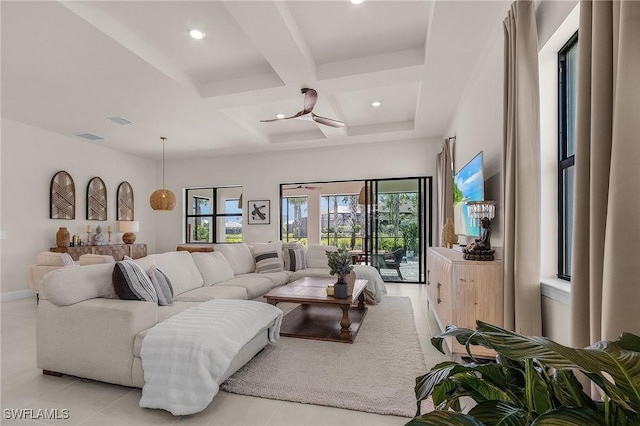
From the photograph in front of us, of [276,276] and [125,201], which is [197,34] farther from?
[125,201]

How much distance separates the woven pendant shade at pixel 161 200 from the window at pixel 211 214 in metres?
1.62

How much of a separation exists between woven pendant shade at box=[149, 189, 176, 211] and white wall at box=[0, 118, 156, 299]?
1.32 meters

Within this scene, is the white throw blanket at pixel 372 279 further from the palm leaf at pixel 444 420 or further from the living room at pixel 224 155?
the palm leaf at pixel 444 420

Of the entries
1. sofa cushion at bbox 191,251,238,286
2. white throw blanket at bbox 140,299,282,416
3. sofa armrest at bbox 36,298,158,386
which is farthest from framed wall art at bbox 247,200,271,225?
white throw blanket at bbox 140,299,282,416

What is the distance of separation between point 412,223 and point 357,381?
4690 millimetres

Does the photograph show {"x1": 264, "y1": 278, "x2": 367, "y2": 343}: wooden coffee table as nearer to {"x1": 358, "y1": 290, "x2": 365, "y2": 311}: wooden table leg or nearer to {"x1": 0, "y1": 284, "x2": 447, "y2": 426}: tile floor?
{"x1": 358, "y1": 290, "x2": 365, "y2": 311}: wooden table leg

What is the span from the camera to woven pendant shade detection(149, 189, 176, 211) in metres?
6.35

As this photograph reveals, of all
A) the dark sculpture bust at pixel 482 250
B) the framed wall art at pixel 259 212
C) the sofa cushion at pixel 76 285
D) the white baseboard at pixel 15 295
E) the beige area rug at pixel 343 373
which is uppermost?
the framed wall art at pixel 259 212

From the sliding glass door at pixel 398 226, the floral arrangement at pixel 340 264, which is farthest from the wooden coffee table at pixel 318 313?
the sliding glass door at pixel 398 226

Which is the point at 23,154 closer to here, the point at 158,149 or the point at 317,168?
the point at 158,149

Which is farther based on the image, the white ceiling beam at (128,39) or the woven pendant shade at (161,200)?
the woven pendant shade at (161,200)

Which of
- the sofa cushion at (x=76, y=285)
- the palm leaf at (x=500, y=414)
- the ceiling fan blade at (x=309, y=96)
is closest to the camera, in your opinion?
the palm leaf at (x=500, y=414)

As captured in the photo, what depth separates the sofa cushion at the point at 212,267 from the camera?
3.95m

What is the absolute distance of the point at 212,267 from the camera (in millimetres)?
4082
